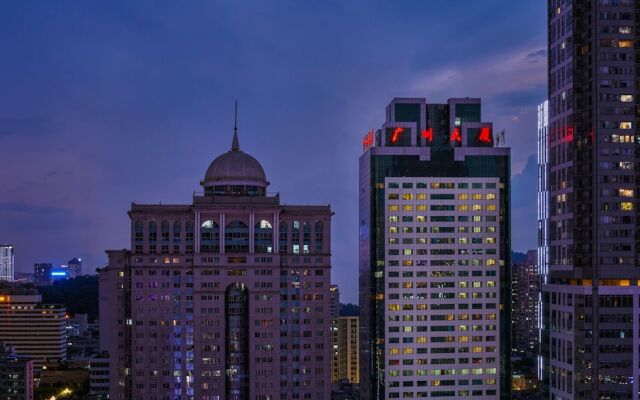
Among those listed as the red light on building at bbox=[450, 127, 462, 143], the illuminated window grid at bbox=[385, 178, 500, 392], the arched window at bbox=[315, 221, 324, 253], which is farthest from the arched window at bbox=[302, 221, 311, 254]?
the red light on building at bbox=[450, 127, 462, 143]

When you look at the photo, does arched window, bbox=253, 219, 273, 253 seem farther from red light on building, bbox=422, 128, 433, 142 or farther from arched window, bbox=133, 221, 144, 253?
red light on building, bbox=422, 128, 433, 142

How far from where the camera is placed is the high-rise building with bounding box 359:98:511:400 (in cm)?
13200

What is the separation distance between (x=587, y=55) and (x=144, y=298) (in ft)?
257

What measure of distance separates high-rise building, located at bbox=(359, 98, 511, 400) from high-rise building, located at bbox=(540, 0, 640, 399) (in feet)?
95.2

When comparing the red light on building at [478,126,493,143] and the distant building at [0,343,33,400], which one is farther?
the distant building at [0,343,33,400]

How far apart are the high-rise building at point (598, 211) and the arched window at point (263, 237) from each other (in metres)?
49.6

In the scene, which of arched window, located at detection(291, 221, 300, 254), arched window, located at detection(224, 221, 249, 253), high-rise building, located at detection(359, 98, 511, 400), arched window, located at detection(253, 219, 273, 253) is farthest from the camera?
arched window, located at detection(291, 221, 300, 254)

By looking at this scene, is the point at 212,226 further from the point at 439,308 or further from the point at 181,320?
the point at 439,308

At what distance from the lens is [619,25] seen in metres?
101

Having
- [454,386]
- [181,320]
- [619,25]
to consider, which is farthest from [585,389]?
[181,320]

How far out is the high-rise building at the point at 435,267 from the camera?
433ft

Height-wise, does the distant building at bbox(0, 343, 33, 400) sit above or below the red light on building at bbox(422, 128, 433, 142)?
below

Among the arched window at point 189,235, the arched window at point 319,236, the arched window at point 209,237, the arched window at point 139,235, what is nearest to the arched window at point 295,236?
the arched window at point 319,236

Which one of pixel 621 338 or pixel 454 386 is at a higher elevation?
pixel 621 338
